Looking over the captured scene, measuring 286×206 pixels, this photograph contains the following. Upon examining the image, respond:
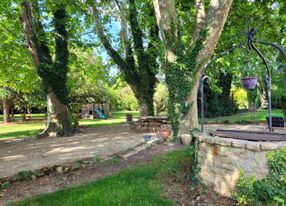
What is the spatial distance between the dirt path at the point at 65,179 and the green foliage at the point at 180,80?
5.74ft

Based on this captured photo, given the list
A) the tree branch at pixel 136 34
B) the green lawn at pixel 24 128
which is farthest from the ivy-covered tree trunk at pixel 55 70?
the tree branch at pixel 136 34

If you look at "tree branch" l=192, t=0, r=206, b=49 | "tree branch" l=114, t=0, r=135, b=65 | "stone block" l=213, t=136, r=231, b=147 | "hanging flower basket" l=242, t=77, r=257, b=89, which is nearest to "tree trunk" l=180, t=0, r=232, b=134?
"tree branch" l=192, t=0, r=206, b=49

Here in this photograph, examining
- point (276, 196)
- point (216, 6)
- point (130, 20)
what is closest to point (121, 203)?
point (276, 196)

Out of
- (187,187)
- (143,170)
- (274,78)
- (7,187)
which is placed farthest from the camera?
(274,78)

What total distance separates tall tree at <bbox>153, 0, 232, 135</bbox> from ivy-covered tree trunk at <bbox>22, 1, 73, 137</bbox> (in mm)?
6561

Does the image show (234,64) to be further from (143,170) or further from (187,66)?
(143,170)

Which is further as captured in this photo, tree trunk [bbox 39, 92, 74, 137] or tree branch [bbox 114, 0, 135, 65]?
tree branch [bbox 114, 0, 135, 65]

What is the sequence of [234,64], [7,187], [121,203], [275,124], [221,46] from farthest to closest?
[234,64]
[221,46]
[275,124]
[7,187]
[121,203]

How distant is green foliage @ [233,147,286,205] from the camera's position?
3328 mm

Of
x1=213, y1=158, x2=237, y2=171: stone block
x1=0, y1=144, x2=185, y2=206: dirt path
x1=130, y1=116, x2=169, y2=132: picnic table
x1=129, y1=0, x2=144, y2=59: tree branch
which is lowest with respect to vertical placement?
x1=0, y1=144, x2=185, y2=206: dirt path

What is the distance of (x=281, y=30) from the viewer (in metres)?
10.3

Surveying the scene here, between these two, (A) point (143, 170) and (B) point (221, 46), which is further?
(B) point (221, 46)

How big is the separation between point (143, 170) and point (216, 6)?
493 centimetres

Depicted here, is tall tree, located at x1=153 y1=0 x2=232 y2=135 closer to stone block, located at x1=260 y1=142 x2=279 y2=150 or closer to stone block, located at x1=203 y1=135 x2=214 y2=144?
stone block, located at x1=203 y1=135 x2=214 y2=144
